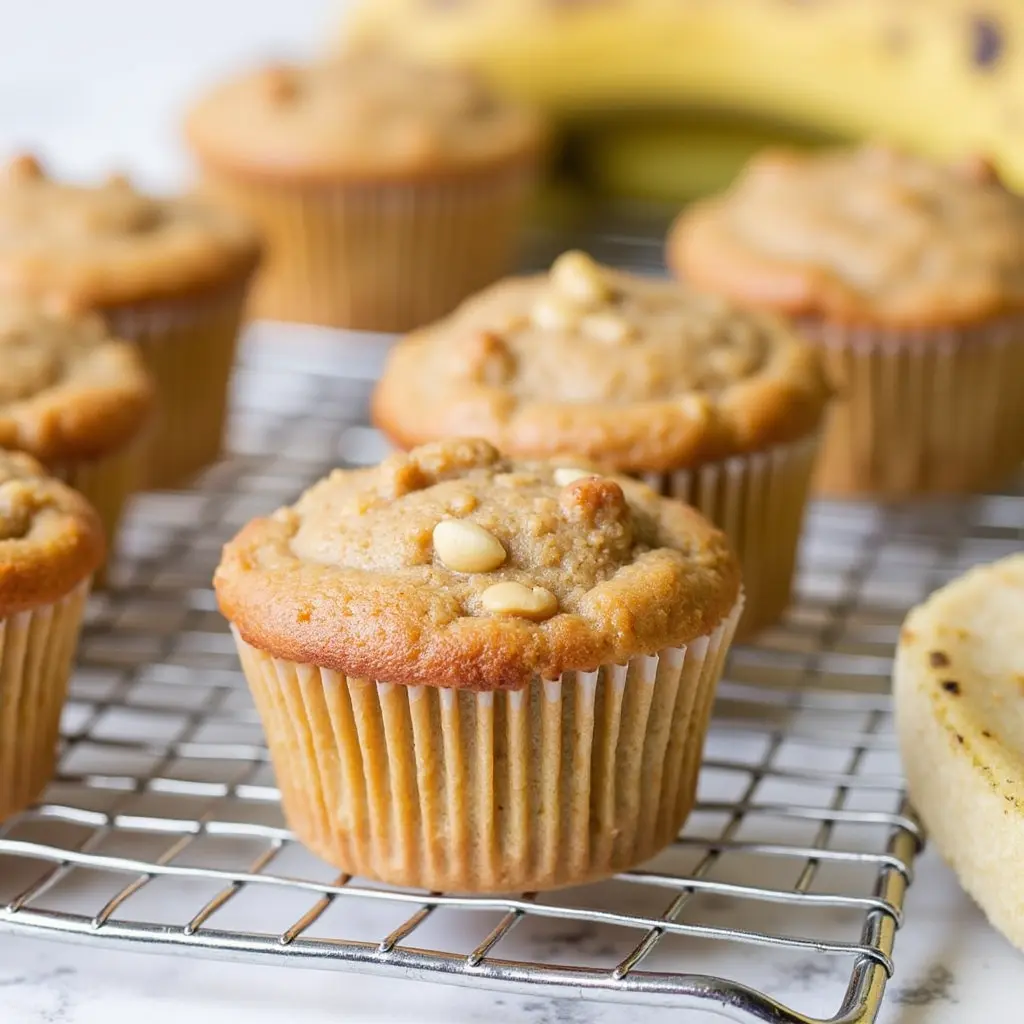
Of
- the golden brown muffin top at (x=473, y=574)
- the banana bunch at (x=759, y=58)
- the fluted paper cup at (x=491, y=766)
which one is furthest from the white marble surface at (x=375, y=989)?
the banana bunch at (x=759, y=58)

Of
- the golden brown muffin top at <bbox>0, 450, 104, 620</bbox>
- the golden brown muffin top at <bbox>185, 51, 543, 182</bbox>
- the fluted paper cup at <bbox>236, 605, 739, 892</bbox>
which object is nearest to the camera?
the fluted paper cup at <bbox>236, 605, 739, 892</bbox>

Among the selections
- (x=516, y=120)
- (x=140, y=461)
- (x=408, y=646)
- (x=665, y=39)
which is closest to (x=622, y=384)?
(x=408, y=646)

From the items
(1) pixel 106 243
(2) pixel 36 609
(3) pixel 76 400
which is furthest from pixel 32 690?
(1) pixel 106 243

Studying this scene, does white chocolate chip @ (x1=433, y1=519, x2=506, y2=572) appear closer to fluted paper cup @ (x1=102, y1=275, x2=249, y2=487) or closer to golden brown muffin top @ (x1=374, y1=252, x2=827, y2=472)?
golden brown muffin top @ (x1=374, y1=252, x2=827, y2=472)

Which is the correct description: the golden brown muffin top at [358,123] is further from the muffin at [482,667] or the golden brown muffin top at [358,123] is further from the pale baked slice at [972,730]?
the pale baked slice at [972,730]

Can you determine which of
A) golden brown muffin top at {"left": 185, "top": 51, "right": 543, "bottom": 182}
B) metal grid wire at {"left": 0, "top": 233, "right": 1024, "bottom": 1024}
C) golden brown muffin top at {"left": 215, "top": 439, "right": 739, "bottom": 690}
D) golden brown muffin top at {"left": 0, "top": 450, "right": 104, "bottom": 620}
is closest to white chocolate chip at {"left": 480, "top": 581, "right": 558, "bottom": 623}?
golden brown muffin top at {"left": 215, "top": 439, "right": 739, "bottom": 690}

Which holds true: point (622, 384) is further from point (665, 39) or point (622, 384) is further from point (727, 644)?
point (665, 39)

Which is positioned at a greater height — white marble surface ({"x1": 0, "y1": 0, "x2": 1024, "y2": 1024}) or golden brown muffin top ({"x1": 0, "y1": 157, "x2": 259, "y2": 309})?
golden brown muffin top ({"x1": 0, "y1": 157, "x2": 259, "y2": 309})

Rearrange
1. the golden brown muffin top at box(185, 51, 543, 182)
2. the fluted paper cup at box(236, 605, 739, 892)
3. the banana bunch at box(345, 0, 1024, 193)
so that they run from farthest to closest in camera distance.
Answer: the banana bunch at box(345, 0, 1024, 193) → the golden brown muffin top at box(185, 51, 543, 182) → the fluted paper cup at box(236, 605, 739, 892)

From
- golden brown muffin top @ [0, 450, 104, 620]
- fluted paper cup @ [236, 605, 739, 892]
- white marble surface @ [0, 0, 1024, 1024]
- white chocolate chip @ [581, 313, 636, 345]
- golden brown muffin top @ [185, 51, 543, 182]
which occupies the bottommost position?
white marble surface @ [0, 0, 1024, 1024]
